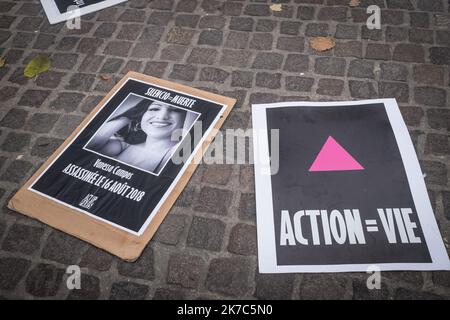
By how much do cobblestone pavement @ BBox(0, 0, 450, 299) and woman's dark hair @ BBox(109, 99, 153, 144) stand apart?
28cm

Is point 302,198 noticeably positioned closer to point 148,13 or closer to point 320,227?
point 320,227

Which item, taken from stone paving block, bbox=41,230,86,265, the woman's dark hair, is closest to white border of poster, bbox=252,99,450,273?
the woman's dark hair

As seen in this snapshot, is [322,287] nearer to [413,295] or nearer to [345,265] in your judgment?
[345,265]

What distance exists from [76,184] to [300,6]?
2.03 metres

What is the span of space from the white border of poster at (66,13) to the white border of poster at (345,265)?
→ 160 cm

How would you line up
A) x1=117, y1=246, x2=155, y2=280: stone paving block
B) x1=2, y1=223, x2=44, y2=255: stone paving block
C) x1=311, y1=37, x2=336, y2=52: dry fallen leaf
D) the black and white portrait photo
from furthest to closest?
1. x1=311, y1=37, x2=336, y2=52: dry fallen leaf
2. the black and white portrait photo
3. x1=2, y1=223, x2=44, y2=255: stone paving block
4. x1=117, y1=246, x2=155, y2=280: stone paving block

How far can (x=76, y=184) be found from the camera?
1.83m

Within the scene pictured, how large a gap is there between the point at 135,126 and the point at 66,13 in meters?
1.38

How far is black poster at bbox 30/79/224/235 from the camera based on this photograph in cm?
176

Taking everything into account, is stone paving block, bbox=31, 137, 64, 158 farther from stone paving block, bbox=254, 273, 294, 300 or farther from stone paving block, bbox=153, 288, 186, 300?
stone paving block, bbox=254, 273, 294, 300

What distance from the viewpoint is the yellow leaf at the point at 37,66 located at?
2.37m

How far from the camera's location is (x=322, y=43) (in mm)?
2326
